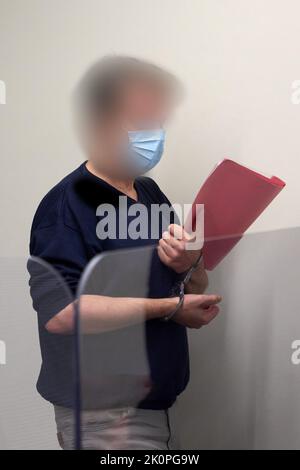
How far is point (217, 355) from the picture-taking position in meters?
0.96

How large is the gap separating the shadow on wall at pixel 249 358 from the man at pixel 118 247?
0.04m

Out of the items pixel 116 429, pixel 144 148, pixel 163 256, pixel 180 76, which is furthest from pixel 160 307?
pixel 180 76

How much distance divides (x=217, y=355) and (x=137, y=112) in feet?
1.57

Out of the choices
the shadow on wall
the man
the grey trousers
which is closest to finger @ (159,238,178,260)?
the man

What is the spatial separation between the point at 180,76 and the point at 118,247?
60cm

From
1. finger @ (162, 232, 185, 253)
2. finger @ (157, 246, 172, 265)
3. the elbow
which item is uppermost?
finger @ (162, 232, 185, 253)

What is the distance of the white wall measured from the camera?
127cm

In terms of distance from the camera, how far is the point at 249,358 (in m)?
0.98

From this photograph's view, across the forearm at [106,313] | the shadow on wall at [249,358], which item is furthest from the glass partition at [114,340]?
the shadow on wall at [249,358]

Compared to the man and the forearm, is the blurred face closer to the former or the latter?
the man

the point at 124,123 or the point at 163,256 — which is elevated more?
the point at 124,123

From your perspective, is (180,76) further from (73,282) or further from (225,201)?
(73,282)

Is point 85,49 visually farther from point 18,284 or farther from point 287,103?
point 18,284

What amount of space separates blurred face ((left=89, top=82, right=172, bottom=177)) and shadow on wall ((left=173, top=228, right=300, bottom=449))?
296 millimetres
